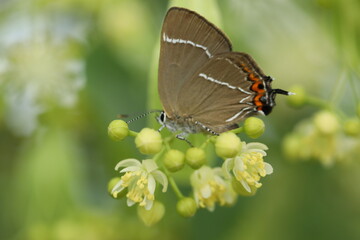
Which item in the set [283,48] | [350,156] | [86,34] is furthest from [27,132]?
[350,156]

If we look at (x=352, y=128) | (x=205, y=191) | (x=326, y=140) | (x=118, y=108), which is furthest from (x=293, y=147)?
Result: (x=118, y=108)

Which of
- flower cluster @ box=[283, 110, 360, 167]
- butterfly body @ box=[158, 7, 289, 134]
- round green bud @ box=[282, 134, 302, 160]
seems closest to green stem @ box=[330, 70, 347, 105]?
flower cluster @ box=[283, 110, 360, 167]

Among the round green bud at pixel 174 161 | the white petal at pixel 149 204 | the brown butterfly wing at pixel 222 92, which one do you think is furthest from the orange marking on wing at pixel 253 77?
the white petal at pixel 149 204

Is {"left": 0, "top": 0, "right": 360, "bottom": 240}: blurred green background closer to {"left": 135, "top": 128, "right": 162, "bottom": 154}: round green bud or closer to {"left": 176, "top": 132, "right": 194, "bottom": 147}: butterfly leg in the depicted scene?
{"left": 176, "top": 132, "right": 194, "bottom": 147}: butterfly leg

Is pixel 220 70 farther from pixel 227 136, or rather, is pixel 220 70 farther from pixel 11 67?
pixel 11 67

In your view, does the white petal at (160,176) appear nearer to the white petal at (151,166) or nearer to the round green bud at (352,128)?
the white petal at (151,166)

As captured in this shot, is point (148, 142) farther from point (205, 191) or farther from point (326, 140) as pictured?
point (326, 140)
